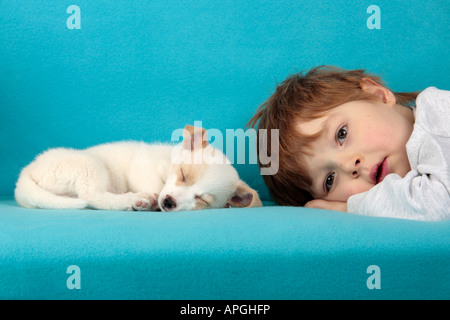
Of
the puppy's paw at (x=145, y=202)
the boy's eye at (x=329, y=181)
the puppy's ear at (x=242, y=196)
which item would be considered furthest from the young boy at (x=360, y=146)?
the puppy's paw at (x=145, y=202)

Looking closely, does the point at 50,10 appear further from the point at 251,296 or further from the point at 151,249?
the point at 251,296

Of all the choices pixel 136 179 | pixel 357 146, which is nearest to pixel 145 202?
pixel 136 179

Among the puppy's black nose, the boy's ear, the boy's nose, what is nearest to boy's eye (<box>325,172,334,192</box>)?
the boy's nose

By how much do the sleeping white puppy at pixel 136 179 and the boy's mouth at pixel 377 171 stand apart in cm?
46

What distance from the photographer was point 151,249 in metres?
1.08

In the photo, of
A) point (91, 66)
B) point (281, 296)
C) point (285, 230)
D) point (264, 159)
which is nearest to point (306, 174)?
point (264, 159)

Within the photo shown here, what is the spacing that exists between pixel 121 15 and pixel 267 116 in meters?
1.05

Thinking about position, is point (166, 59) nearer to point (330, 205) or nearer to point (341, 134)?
point (341, 134)

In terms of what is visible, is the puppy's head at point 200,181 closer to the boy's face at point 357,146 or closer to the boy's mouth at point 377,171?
the boy's face at point 357,146

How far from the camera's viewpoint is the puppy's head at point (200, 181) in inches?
72.0

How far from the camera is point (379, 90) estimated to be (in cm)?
190

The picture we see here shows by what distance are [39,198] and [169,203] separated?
48cm

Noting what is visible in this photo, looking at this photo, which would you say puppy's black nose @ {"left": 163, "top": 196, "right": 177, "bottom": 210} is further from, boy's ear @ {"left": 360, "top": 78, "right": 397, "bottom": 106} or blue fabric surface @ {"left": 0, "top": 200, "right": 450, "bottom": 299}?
boy's ear @ {"left": 360, "top": 78, "right": 397, "bottom": 106}

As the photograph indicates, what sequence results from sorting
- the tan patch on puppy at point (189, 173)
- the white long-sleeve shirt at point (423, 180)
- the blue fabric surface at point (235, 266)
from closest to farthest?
1. the blue fabric surface at point (235, 266)
2. the white long-sleeve shirt at point (423, 180)
3. the tan patch on puppy at point (189, 173)
